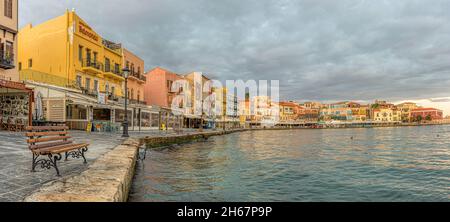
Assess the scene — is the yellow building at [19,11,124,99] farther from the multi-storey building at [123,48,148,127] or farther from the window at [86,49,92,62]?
the multi-storey building at [123,48,148,127]

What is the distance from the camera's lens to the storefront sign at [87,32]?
2647cm

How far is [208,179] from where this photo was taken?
9.41 m

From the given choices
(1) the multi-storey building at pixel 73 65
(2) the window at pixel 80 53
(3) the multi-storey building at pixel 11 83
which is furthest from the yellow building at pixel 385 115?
(3) the multi-storey building at pixel 11 83

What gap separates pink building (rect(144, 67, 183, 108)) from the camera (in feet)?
160

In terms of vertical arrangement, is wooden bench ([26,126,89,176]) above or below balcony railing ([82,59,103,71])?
below

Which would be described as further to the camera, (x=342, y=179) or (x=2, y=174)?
(x=342, y=179)

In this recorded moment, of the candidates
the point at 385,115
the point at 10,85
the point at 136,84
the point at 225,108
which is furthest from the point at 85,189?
the point at 385,115

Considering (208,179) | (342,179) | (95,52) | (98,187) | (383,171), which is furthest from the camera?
(95,52)

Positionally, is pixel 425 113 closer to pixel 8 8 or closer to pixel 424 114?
pixel 424 114

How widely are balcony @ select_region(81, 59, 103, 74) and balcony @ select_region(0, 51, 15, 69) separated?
716 centimetres

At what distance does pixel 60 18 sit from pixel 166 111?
18.8 meters

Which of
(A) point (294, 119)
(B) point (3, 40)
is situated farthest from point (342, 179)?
(A) point (294, 119)

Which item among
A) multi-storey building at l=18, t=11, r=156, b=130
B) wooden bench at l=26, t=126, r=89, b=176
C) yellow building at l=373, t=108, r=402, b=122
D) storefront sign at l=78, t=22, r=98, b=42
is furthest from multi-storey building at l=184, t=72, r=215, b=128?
yellow building at l=373, t=108, r=402, b=122
